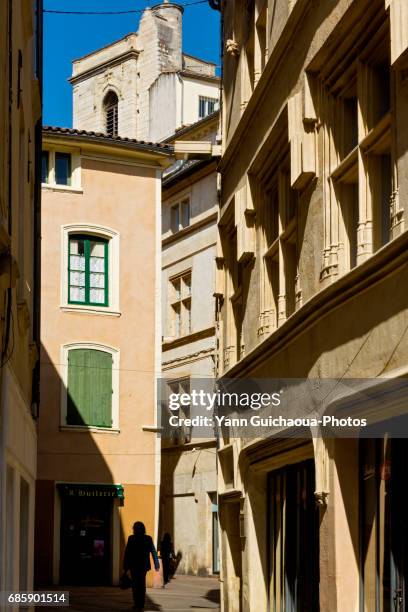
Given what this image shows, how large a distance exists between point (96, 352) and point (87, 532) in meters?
4.45

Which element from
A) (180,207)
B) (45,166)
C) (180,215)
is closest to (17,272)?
(45,166)

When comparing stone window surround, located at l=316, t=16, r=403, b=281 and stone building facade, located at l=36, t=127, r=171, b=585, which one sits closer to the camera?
stone window surround, located at l=316, t=16, r=403, b=281

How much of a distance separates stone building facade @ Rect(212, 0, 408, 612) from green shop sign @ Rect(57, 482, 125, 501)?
43.3 feet

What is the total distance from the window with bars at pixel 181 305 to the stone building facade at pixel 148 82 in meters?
16.0

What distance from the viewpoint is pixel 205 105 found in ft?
182

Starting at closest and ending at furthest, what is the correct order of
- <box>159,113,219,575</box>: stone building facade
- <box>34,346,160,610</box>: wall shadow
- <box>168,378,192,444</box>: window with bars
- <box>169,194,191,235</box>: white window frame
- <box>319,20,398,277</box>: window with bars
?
<box>319,20,398,277</box>: window with bars, <box>34,346,160,610</box>: wall shadow, <box>159,113,219,575</box>: stone building facade, <box>168,378,192,444</box>: window with bars, <box>169,194,191,235</box>: white window frame

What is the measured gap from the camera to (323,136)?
12.2 m

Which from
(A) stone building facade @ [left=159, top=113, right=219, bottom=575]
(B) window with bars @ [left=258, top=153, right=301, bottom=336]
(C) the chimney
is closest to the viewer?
(B) window with bars @ [left=258, top=153, right=301, bottom=336]

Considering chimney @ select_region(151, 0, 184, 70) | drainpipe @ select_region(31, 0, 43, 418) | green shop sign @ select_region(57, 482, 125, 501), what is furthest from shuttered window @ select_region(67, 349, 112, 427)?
chimney @ select_region(151, 0, 184, 70)

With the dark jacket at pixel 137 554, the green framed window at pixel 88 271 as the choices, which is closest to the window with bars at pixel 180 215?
the green framed window at pixel 88 271

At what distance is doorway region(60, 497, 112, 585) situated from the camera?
30.3m

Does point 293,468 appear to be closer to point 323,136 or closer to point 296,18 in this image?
point 323,136

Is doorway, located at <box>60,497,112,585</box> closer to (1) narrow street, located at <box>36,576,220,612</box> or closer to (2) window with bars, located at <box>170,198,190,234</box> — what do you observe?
(1) narrow street, located at <box>36,576,220,612</box>

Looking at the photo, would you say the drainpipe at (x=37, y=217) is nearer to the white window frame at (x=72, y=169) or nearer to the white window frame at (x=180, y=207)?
the white window frame at (x=72, y=169)
